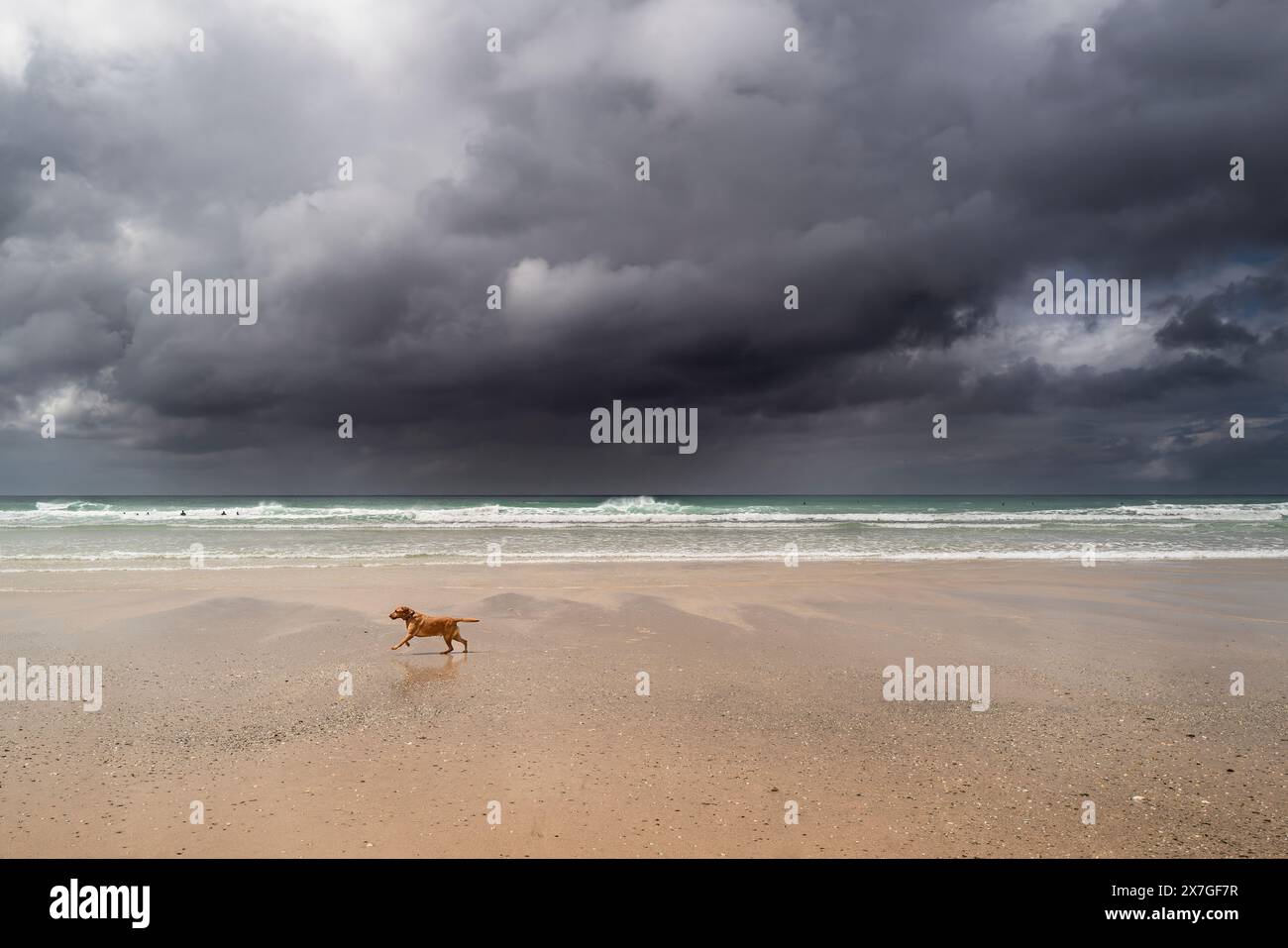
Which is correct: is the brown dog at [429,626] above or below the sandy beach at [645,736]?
above

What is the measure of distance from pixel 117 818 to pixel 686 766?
3496 mm

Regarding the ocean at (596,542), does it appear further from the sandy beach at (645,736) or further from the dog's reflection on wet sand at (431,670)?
the dog's reflection on wet sand at (431,670)

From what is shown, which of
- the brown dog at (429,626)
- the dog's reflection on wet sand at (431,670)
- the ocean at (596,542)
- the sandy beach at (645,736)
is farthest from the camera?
the ocean at (596,542)

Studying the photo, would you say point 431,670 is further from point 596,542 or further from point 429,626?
point 596,542

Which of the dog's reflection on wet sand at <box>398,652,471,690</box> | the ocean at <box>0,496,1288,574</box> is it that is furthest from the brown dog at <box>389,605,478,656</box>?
the ocean at <box>0,496,1288,574</box>

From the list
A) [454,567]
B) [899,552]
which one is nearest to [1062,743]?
[454,567]

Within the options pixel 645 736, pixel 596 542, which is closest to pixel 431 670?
pixel 645 736

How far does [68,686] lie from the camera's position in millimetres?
6539

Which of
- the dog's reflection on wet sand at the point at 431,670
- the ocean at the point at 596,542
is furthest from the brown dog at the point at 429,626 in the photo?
the ocean at the point at 596,542

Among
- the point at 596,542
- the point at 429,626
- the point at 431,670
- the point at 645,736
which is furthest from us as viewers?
the point at 596,542

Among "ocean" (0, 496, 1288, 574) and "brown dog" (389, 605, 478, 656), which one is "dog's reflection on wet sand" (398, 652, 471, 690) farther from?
"ocean" (0, 496, 1288, 574)

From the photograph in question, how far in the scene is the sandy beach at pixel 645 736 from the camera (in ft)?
12.1

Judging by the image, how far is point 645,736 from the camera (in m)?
5.23

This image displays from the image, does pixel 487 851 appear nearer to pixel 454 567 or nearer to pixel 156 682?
pixel 156 682
